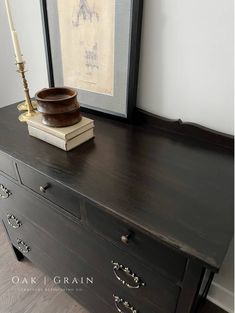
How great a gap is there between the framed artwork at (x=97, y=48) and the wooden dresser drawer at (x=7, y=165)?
1.30 ft

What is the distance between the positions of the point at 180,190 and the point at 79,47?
70 centimetres

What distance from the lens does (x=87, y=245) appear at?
0.81 m

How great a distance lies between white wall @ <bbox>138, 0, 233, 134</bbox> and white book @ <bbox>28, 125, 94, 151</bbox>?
0.29 m

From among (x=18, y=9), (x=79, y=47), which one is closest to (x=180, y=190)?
(x=79, y=47)

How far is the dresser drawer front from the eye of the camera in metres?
0.66

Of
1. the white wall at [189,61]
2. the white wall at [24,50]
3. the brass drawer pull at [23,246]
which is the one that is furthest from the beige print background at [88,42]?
the brass drawer pull at [23,246]

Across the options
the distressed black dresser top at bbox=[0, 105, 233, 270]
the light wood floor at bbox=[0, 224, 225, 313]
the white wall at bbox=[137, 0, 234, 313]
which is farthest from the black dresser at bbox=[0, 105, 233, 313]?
the light wood floor at bbox=[0, 224, 225, 313]

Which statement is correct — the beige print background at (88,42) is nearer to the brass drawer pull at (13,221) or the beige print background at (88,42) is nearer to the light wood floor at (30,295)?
the brass drawer pull at (13,221)

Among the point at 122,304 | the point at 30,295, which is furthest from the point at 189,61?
the point at 30,295

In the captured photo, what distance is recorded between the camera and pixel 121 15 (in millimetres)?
797

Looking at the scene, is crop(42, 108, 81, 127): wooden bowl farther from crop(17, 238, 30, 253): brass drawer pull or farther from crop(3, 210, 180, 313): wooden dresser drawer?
crop(17, 238, 30, 253): brass drawer pull

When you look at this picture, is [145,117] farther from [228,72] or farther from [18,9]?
[18,9]

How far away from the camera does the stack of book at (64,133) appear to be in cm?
80

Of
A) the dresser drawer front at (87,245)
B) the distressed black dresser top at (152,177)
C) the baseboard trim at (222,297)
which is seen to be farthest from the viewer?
the baseboard trim at (222,297)
